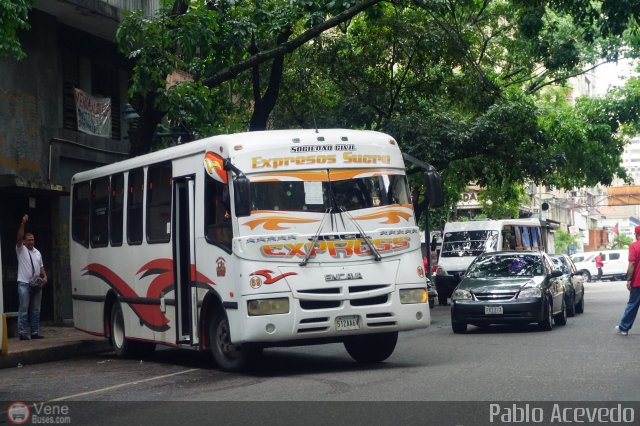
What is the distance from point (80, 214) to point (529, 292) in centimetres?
806

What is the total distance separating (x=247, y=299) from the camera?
12367 mm

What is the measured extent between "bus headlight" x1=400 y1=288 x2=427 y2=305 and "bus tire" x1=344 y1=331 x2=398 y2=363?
2.59 feet

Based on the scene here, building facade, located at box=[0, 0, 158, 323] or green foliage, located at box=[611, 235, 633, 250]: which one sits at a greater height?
building facade, located at box=[0, 0, 158, 323]

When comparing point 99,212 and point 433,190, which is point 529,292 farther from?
point 99,212

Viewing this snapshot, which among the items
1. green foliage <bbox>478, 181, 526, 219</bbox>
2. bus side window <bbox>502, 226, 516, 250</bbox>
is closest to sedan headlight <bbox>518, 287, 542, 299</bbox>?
bus side window <bbox>502, 226, 516, 250</bbox>

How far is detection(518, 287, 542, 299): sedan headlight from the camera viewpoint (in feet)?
61.3

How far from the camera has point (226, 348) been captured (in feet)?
43.5

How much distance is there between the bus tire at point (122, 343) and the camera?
53.7 ft

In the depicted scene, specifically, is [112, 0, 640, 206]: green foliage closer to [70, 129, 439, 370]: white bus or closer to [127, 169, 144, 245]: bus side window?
[127, 169, 144, 245]: bus side window

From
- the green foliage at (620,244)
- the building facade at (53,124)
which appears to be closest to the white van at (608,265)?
the building facade at (53,124)

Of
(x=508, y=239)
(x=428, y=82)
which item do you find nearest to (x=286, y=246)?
(x=428, y=82)

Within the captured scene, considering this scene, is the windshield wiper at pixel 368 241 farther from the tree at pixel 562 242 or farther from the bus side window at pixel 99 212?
the tree at pixel 562 242

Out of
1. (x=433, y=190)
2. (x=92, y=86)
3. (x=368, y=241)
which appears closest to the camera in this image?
(x=368, y=241)

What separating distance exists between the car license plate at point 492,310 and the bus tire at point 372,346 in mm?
4936
